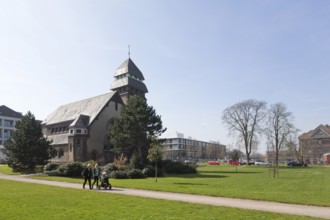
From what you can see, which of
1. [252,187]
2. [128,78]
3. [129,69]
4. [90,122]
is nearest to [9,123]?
[129,69]

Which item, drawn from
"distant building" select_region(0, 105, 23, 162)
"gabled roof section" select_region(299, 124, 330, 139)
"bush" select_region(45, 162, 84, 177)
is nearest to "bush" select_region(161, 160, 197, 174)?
"bush" select_region(45, 162, 84, 177)

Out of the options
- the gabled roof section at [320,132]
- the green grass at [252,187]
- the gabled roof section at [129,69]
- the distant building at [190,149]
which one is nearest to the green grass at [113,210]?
the green grass at [252,187]

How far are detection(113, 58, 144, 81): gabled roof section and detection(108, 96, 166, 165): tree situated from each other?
2086 cm

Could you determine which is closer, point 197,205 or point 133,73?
point 197,205

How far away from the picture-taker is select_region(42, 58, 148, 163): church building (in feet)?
173

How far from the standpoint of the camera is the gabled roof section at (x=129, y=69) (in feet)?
218

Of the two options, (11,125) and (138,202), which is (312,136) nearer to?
(11,125)

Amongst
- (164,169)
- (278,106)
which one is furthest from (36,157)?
(278,106)

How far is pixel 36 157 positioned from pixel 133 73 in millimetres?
28545

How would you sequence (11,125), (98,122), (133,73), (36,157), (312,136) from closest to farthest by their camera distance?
(36,157)
(98,122)
(133,73)
(11,125)
(312,136)

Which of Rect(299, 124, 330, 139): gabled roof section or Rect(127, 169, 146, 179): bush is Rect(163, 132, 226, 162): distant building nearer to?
Rect(299, 124, 330, 139): gabled roof section

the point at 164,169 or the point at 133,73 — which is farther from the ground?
the point at 133,73

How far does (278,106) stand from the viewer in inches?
2891

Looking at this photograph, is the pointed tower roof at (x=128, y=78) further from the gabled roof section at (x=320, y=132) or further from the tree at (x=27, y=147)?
the gabled roof section at (x=320, y=132)
